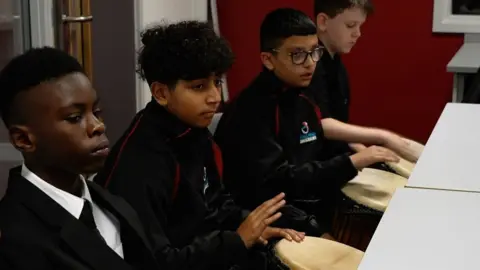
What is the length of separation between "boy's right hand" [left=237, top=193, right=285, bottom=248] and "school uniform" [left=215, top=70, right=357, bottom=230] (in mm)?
409

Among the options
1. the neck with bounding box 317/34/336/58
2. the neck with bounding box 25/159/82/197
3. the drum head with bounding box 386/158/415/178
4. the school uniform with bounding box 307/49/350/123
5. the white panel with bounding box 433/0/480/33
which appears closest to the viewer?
the neck with bounding box 25/159/82/197

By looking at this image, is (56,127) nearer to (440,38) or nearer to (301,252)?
(301,252)

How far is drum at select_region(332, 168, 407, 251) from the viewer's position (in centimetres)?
233

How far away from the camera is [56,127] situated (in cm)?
134

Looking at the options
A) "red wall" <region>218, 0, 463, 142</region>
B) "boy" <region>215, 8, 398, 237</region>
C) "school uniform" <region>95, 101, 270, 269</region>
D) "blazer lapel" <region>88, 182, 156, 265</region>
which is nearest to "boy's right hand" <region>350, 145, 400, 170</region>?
"boy" <region>215, 8, 398, 237</region>

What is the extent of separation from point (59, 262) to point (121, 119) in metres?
2.13

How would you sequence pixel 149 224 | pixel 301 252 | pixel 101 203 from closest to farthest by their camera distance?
pixel 101 203 → pixel 149 224 → pixel 301 252

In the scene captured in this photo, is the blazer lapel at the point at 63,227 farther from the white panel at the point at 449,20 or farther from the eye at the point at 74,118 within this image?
the white panel at the point at 449,20

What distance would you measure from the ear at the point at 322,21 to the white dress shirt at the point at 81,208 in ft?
5.84

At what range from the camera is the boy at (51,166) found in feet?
4.18

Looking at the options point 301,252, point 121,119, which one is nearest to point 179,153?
point 301,252

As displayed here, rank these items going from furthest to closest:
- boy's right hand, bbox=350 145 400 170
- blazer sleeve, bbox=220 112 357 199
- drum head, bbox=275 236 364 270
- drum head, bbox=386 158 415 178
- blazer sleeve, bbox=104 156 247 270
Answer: drum head, bbox=386 158 415 178 → boy's right hand, bbox=350 145 400 170 → blazer sleeve, bbox=220 112 357 199 → drum head, bbox=275 236 364 270 → blazer sleeve, bbox=104 156 247 270

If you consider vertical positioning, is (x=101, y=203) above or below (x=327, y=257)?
above

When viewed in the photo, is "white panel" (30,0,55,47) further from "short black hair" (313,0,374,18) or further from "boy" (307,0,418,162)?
"short black hair" (313,0,374,18)
